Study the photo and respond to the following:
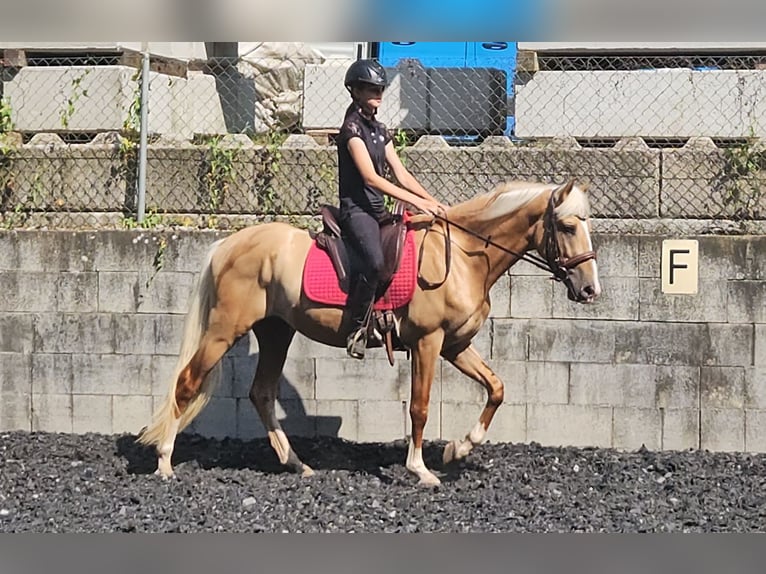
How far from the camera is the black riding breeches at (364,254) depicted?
283 inches

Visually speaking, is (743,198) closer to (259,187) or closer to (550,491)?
(550,491)

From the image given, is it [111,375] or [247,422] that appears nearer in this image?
[247,422]

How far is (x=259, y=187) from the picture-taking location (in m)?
9.23

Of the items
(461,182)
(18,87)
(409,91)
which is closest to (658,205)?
(461,182)

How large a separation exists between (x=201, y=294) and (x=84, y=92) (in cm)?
271

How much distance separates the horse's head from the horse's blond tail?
2.32 metres

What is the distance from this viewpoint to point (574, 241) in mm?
7172

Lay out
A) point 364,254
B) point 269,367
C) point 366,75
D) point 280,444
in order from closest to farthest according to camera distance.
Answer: point 366,75
point 364,254
point 280,444
point 269,367

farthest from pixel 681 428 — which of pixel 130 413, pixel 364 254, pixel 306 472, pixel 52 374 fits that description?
pixel 52 374

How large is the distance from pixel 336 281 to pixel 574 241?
4.97 feet

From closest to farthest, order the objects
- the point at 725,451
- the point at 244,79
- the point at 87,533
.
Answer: the point at 87,533, the point at 725,451, the point at 244,79

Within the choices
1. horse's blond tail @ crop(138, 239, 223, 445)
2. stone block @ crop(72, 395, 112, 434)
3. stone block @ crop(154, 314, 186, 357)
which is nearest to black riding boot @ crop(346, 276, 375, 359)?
horse's blond tail @ crop(138, 239, 223, 445)

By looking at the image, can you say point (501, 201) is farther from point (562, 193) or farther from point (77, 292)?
point (77, 292)

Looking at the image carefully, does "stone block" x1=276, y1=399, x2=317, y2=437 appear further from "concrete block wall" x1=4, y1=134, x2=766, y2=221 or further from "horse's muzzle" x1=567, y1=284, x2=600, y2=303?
"horse's muzzle" x1=567, y1=284, x2=600, y2=303
